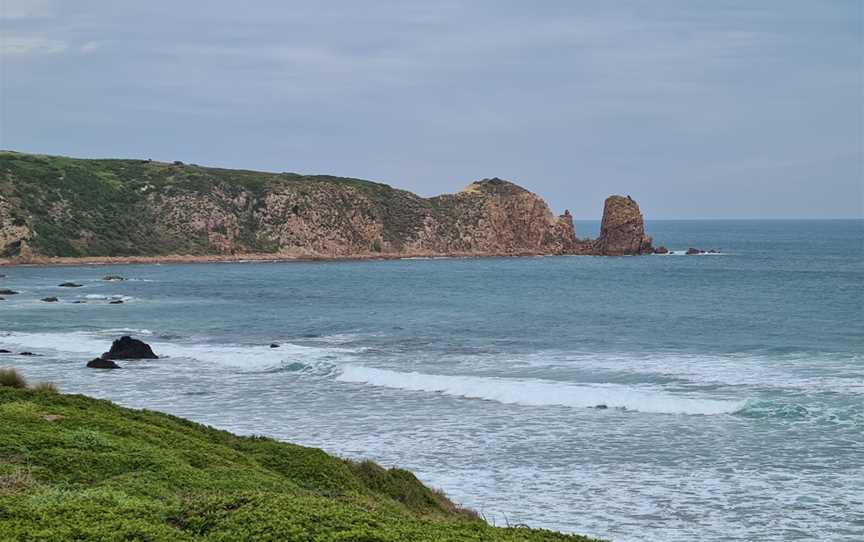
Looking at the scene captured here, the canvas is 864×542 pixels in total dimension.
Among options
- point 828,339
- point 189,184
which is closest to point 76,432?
point 828,339

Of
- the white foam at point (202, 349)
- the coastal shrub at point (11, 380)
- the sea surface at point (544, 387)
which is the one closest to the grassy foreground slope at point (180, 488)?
the coastal shrub at point (11, 380)

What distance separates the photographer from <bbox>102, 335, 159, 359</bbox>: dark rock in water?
39.0 m

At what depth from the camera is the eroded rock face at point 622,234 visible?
151625mm

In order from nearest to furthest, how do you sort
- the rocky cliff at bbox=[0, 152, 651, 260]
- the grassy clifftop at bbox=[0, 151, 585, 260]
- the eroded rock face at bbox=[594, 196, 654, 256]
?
1. the grassy clifftop at bbox=[0, 151, 585, 260]
2. the rocky cliff at bbox=[0, 152, 651, 260]
3. the eroded rock face at bbox=[594, 196, 654, 256]

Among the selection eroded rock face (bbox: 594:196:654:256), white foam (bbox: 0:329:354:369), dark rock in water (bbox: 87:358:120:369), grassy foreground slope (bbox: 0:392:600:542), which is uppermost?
eroded rock face (bbox: 594:196:654:256)

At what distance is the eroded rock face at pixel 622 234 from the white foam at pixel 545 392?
120 meters

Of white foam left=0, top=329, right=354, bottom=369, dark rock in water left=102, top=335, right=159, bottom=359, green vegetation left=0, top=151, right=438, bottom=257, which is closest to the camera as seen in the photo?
dark rock in water left=102, top=335, right=159, bottom=359

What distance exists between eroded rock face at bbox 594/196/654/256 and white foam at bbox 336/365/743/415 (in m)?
120

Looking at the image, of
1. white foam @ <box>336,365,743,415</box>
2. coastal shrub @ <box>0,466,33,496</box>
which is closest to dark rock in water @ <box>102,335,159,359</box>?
white foam @ <box>336,365,743,415</box>

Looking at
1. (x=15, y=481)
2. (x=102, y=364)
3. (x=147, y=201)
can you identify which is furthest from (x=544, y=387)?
(x=147, y=201)

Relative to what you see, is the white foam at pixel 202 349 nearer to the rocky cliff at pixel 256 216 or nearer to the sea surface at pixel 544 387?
the sea surface at pixel 544 387

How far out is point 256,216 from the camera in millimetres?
147375

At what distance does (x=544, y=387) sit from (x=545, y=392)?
86 centimetres

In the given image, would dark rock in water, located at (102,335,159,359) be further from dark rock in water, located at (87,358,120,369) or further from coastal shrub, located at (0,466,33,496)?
coastal shrub, located at (0,466,33,496)
